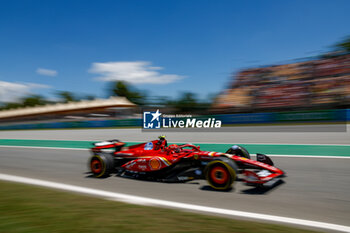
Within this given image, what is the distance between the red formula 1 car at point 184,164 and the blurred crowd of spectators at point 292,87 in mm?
14490

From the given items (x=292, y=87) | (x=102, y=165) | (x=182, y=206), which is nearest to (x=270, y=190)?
(x=182, y=206)

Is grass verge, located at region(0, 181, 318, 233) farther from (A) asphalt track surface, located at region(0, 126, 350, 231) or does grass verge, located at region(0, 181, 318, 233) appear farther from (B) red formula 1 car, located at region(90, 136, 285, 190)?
(B) red formula 1 car, located at region(90, 136, 285, 190)

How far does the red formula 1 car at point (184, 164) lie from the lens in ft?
16.6

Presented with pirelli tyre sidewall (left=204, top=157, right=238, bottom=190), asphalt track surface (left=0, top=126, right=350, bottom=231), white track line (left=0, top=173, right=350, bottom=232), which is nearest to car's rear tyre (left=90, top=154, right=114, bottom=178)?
asphalt track surface (left=0, top=126, right=350, bottom=231)

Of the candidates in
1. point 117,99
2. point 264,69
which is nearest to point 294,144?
point 264,69

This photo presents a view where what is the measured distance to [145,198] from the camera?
5039 millimetres

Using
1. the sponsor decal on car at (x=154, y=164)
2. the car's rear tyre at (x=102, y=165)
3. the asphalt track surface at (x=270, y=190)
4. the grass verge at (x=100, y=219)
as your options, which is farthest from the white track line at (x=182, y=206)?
the sponsor decal on car at (x=154, y=164)

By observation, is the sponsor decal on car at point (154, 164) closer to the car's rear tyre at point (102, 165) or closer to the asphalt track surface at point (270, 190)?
the asphalt track surface at point (270, 190)

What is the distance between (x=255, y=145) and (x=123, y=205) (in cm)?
765

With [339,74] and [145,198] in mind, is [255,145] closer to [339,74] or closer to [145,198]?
[145,198]

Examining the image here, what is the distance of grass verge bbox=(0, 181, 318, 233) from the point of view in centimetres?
325

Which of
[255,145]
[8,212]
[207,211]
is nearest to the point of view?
[8,212]

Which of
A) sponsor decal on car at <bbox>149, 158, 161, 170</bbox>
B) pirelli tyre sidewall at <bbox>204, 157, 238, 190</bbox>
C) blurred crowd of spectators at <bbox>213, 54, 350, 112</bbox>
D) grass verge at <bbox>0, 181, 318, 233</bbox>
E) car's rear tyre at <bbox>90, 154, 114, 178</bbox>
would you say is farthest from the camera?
blurred crowd of spectators at <bbox>213, 54, 350, 112</bbox>

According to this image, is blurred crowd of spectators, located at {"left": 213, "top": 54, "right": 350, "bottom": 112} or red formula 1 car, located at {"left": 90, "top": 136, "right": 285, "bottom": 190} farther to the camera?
blurred crowd of spectators, located at {"left": 213, "top": 54, "right": 350, "bottom": 112}
